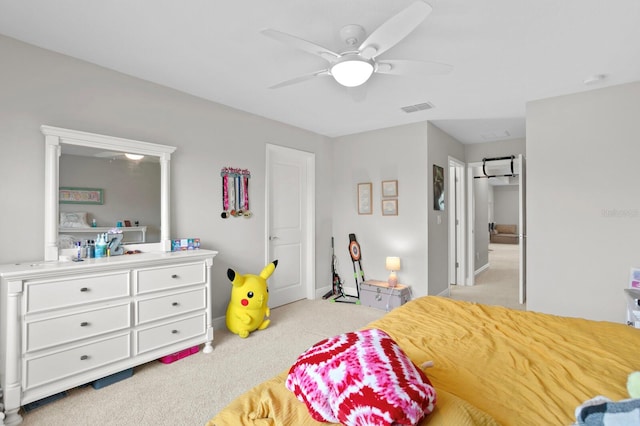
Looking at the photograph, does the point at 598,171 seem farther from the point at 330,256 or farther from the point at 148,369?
the point at 148,369

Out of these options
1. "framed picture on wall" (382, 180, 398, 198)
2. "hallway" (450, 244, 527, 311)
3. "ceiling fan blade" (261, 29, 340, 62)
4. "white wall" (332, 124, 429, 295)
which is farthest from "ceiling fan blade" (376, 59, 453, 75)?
"hallway" (450, 244, 527, 311)

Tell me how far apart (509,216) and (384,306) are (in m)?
10.6

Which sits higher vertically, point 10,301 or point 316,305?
point 10,301

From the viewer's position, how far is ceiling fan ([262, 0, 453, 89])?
64.1 inches

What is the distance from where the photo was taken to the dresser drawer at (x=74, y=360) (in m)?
1.97

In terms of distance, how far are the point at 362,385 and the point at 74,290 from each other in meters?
2.15

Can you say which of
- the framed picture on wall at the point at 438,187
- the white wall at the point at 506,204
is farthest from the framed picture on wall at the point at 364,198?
the white wall at the point at 506,204

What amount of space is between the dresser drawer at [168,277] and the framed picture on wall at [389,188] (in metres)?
2.61

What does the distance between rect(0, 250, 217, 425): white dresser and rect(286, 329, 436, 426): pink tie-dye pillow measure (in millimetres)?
1810

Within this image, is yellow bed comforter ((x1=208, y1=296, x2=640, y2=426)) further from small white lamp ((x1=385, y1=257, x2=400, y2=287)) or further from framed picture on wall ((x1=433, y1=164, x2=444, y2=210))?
framed picture on wall ((x1=433, y1=164, x2=444, y2=210))

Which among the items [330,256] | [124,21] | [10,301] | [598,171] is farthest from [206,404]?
[598,171]

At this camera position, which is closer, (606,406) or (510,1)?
(606,406)

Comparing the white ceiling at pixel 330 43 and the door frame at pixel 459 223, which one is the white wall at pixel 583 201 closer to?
the white ceiling at pixel 330 43

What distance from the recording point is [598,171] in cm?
304
